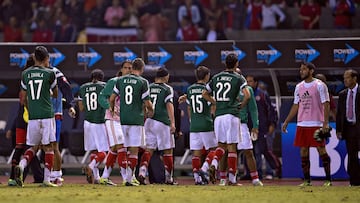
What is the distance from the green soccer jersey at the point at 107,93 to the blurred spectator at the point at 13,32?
41.2ft

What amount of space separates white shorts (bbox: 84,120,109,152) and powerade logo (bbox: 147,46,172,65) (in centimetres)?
459

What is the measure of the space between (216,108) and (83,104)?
318cm

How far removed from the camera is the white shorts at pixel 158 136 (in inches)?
768

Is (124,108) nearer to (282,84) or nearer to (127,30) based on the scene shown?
(282,84)

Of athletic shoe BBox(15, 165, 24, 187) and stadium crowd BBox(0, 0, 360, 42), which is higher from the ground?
stadium crowd BBox(0, 0, 360, 42)

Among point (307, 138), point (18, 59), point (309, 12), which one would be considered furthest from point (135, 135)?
point (309, 12)

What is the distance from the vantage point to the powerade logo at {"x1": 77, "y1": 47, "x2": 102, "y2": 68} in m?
24.8

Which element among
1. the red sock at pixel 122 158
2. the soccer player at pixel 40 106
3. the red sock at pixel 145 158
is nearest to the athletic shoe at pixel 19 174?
the soccer player at pixel 40 106

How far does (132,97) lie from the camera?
1797cm

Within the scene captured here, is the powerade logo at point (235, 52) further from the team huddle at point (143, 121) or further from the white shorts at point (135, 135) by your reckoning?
the white shorts at point (135, 135)

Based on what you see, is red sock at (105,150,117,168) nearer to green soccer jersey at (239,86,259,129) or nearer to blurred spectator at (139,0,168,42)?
green soccer jersey at (239,86,259,129)

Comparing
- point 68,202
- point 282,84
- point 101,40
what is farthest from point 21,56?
point 68,202

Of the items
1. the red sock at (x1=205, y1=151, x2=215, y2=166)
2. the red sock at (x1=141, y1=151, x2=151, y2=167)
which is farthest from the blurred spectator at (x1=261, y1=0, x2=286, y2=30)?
the red sock at (x1=141, y1=151, x2=151, y2=167)

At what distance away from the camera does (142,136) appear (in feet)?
59.0
